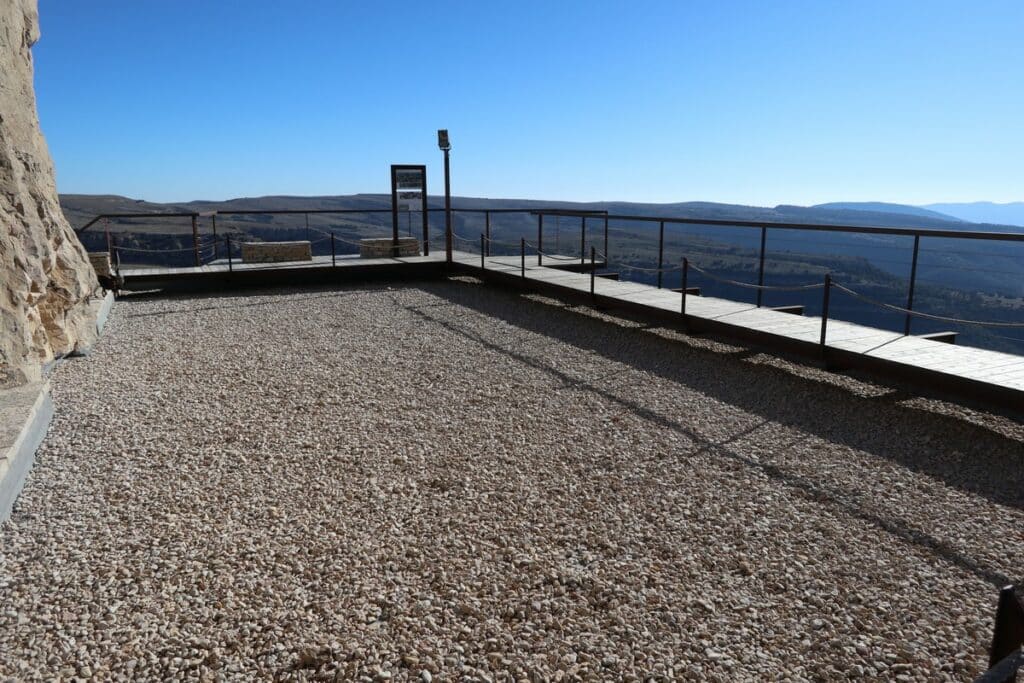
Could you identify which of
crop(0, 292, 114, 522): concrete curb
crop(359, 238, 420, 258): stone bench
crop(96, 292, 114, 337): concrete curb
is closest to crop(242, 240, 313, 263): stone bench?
crop(359, 238, 420, 258): stone bench

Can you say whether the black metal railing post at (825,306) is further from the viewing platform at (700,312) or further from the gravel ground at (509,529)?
the gravel ground at (509,529)

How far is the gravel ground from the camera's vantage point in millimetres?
2924

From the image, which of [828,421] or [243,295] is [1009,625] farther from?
[243,295]

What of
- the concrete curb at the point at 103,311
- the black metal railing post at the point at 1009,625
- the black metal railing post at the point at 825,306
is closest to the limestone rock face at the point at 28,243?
the concrete curb at the point at 103,311

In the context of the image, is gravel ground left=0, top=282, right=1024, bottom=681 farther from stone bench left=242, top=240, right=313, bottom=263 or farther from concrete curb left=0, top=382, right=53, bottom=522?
stone bench left=242, top=240, right=313, bottom=263

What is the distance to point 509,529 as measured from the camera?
3.96 meters

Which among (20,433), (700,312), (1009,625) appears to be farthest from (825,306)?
(20,433)

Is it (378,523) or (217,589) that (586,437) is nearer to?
(378,523)

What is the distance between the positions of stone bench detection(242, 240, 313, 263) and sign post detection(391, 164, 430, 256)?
7.30 feet

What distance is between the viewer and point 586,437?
5383mm

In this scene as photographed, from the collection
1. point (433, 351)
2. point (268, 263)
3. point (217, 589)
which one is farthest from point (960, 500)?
point (268, 263)

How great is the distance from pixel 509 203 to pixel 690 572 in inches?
5868

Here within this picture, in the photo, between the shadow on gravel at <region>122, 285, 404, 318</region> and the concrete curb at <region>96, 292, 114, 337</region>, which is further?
the shadow on gravel at <region>122, 285, 404, 318</region>

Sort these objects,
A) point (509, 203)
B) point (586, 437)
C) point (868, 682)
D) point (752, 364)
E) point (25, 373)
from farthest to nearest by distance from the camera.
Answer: point (509, 203)
point (752, 364)
point (25, 373)
point (586, 437)
point (868, 682)
